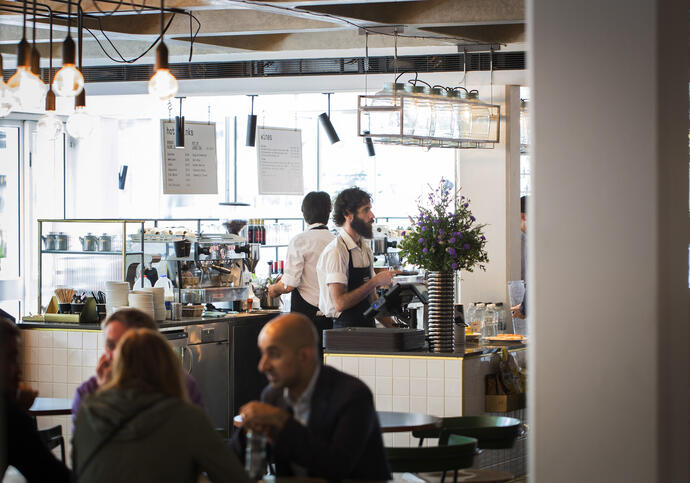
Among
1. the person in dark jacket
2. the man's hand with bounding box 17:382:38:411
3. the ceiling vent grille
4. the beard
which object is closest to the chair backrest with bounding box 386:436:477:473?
the person in dark jacket

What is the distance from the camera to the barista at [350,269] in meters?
6.27

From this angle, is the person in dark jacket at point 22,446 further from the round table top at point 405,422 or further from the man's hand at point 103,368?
the round table top at point 405,422

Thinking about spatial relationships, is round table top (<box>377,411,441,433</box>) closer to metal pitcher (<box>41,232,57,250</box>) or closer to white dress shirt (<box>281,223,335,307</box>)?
white dress shirt (<box>281,223,335,307</box>)

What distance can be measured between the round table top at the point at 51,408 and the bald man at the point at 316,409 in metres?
1.92

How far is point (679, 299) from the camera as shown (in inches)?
136

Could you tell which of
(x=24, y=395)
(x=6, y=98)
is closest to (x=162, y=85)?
(x=6, y=98)

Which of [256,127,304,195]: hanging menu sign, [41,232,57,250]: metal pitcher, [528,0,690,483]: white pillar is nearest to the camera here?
[528,0,690,483]: white pillar

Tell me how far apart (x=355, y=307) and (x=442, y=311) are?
3.04ft

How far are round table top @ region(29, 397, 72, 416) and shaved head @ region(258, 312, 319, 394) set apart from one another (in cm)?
200

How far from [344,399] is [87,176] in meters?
9.39

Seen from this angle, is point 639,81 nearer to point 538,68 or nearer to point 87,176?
point 538,68

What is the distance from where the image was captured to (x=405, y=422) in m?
4.38

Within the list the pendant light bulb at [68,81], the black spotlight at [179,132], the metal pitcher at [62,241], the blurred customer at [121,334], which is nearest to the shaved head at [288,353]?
the blurred customer at [121,334]

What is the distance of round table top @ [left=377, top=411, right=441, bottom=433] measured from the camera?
425 centimetres
